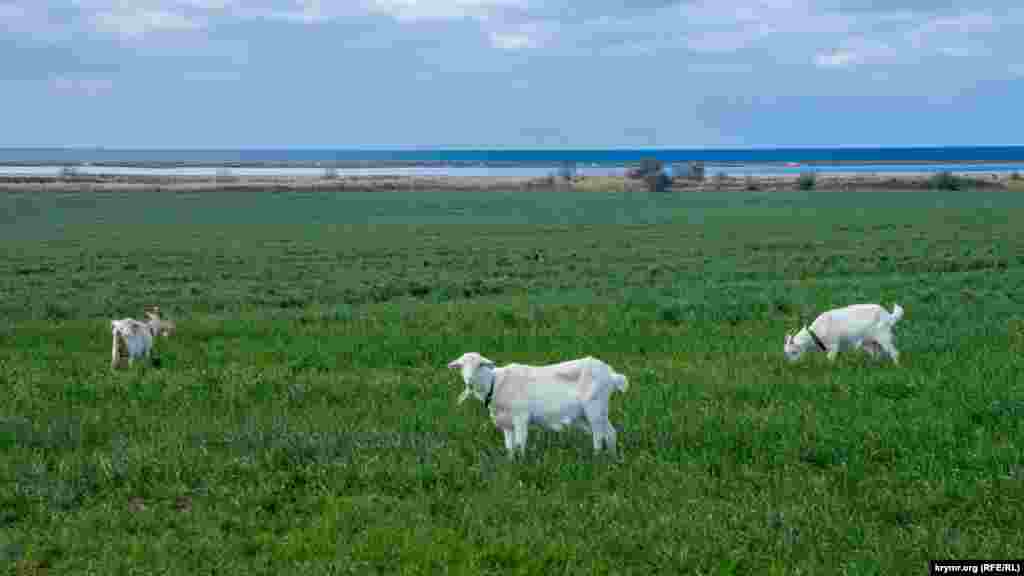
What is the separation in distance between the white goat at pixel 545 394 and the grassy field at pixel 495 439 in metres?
0.35

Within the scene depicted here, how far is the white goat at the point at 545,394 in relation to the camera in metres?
9.30

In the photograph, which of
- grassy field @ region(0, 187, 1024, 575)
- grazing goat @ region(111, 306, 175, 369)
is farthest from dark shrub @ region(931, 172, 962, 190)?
grazing goat @ region(111, 306, 175, 369)

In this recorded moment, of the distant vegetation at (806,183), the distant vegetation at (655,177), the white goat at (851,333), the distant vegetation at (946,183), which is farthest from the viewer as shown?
the distant vegetation at (655,177)

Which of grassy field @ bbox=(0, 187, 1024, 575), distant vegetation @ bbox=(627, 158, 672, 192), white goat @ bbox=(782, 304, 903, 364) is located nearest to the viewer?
grassy field @ bbox=(0, 187, 1024, 575)

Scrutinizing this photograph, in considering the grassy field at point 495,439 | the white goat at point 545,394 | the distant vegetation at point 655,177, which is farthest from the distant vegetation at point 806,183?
the white goat at point 545,394

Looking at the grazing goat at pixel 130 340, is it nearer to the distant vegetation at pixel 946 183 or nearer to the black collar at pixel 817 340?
the black collar at pixel 817 340

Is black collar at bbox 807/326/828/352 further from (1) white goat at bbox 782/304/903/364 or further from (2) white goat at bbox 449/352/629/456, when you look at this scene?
(2) white goat at bbox 449/352/629/456

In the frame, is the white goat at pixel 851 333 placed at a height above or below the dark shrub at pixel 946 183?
below

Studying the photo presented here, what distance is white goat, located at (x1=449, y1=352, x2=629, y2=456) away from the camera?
9.30 metres

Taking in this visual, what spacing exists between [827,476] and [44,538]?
6366 millimetres

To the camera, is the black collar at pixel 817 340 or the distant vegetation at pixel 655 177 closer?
the black collar at pixel 817 340

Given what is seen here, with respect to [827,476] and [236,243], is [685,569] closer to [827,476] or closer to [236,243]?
[827,476]

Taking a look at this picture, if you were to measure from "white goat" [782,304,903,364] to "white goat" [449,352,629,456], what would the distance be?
6.06m

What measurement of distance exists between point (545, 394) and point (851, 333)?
6729 millimetres
